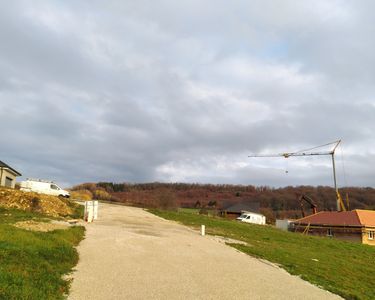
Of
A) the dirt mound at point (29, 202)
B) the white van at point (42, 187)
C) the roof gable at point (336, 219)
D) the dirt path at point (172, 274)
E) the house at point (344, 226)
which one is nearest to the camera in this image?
the dirt path at point (172, 274)

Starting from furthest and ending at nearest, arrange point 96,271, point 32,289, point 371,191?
1. point 371,191
2. point 96,271
3. point 32,289

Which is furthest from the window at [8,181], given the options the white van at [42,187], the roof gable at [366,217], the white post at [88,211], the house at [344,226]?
the roof gable at [366,217]

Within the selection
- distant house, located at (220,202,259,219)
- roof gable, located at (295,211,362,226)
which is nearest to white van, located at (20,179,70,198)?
roof gable, located at (295,211,362,226)

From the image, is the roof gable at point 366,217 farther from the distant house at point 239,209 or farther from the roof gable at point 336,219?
the distant house at point 239,209

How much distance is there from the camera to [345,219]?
185 ft

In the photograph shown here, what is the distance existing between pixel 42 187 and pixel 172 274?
1408 inches

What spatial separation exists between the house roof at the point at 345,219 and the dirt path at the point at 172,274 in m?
42.4

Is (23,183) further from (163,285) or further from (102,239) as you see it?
(163,285)

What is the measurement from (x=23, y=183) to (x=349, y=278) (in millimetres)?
35503

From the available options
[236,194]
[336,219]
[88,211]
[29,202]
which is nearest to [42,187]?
[29,202]

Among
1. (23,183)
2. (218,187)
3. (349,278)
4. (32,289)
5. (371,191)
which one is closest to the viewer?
(32,289)

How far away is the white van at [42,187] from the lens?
41.7 meters

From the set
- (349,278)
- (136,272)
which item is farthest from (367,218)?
(136,272)

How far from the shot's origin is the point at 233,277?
1170cm
